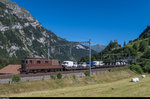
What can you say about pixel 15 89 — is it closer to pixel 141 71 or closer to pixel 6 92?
pixel 6 92

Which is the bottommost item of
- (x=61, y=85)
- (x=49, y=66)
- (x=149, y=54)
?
(x=61, y=85)

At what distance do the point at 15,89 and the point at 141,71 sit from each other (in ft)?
169

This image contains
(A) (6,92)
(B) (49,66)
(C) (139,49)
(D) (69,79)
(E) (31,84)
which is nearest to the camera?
(A) (6,92)

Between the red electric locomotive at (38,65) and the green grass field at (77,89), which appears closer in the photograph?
the green grass field at (77,89)

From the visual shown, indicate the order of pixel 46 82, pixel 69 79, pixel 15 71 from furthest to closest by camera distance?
pixel 15 71 → pixel 69 79 → pixel 46 82

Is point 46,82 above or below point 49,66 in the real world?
below

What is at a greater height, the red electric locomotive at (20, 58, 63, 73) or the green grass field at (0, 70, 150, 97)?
the red electric locomotive at (20, 58, 63, 73)

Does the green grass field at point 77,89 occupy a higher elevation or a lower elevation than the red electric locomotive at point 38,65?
lower

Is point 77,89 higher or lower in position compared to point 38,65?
lower

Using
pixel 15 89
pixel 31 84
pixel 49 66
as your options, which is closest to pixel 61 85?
pixel 31 84

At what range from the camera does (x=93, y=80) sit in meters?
39.0

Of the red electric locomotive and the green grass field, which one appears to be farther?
the red electric locomotive

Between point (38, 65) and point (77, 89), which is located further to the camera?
point (38, 65)

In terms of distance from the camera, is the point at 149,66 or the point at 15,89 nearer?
the point at 15,89
